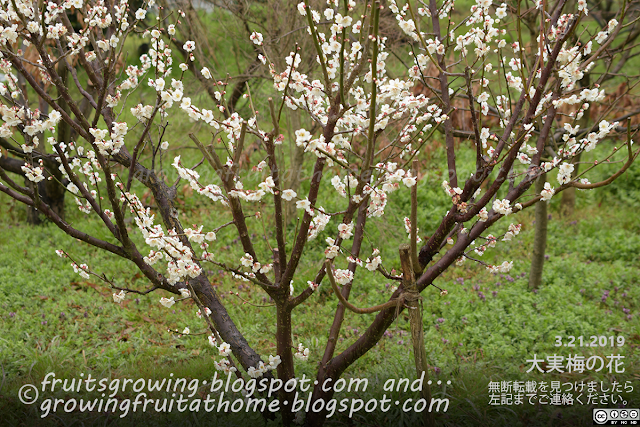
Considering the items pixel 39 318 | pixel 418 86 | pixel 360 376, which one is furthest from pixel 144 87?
pixel 360 376

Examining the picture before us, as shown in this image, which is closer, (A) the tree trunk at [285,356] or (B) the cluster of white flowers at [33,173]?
(B) the cluster of white flowers at [33,173]

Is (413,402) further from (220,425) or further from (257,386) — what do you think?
(220,425)

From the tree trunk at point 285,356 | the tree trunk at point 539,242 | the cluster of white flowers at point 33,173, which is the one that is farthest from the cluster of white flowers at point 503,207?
the tree trunk at point 539,242

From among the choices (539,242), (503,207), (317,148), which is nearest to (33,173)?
(317,148)

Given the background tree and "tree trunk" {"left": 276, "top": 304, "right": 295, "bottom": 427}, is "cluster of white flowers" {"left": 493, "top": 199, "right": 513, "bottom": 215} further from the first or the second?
"tree trunk" {"left": 276, "top": 304, "right": 295, "bottom": 427}

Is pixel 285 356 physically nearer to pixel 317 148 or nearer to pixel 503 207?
pixel 317 148

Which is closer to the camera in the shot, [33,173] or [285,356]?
[33,173]

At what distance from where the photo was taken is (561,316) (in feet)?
15.5

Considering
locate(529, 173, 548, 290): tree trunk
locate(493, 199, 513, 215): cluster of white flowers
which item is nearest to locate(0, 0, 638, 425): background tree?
locate(493, 199, 513, 215): cluster of white flowers

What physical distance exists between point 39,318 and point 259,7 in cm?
404

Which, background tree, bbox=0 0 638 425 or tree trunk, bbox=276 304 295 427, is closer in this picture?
background tree, bbox=0 0 638 425

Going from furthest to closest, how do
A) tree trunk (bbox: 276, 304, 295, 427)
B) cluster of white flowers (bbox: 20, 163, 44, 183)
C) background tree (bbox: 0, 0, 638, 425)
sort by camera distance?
tree trunk (bbox: 276, 304, 295, 427) < cluster of white flowers (bbox: 20, 163, 44, 183) < background tree (bbox: 0, 0, 638, 425)

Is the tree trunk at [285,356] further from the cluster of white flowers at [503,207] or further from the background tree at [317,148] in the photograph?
the cluster of white flowers at [503,207]

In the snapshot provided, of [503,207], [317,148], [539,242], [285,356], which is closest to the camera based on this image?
[317,148]
